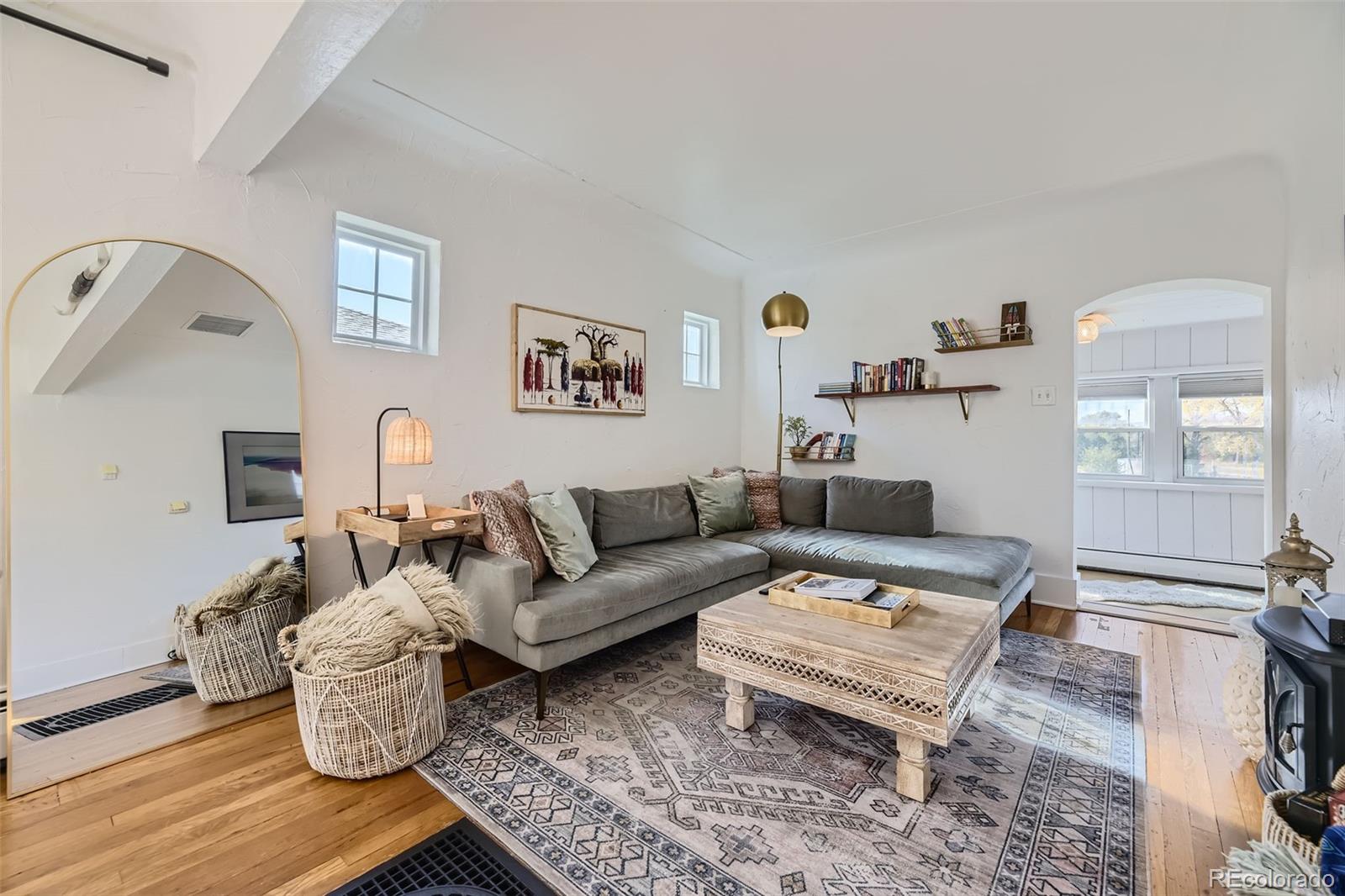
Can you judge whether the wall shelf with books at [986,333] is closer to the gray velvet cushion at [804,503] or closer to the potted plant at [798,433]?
the potted plant at [798,433]

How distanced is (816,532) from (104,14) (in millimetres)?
4052

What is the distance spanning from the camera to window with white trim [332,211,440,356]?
8.71 ft

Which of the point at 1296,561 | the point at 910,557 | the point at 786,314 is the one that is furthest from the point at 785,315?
the point at 1296,561

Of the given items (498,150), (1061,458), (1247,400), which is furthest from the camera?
(1247,400)

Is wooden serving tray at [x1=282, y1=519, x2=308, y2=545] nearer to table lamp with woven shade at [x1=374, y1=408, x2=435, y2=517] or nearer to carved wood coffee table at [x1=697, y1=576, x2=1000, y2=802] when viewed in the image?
table lamp with woven shade at [x1=374, y1=408, x2=435, y2=517]

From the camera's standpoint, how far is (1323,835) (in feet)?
3.48

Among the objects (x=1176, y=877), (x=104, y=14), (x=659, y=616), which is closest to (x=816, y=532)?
(x=659, y=616)

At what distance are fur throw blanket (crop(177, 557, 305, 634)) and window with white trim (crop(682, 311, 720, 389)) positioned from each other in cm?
317

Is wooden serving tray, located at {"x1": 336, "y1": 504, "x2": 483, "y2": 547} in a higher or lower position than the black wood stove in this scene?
higher

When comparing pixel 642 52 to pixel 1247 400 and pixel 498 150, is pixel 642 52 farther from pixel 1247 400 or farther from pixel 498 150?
pixel 1247 400

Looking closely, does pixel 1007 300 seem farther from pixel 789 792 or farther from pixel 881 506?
pixel 789 792

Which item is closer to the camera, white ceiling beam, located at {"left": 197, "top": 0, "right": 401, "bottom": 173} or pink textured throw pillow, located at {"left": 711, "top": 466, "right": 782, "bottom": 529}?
white ceiling beam, located at {"left": 197, "top": 0, "right": 401, "bottom": 173}

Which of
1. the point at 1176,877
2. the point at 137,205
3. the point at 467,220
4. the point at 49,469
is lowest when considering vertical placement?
the point at 1176,877

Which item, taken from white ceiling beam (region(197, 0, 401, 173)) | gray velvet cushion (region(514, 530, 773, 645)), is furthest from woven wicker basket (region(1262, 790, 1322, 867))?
white ceiling beam (region(197, 0, 401, 173))
